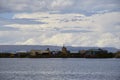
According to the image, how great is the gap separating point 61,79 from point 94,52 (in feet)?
446

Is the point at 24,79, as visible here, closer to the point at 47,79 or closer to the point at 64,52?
the point at 47,79

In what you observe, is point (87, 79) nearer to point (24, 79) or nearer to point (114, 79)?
point (114, 79)

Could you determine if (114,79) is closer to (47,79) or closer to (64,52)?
(47,79)

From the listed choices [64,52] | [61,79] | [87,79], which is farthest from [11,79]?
[64,52]

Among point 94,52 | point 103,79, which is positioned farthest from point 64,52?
point 103,79

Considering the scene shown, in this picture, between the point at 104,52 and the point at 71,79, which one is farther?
the point at 104,52

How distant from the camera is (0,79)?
60.5m

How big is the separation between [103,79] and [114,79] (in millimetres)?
1852

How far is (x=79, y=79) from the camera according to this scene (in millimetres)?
63500

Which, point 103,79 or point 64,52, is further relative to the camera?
point 64,52

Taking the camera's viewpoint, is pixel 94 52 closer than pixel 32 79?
No

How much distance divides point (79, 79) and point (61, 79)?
288 centimetres

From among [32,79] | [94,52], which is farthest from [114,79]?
[94,52]

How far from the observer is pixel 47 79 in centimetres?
6238
